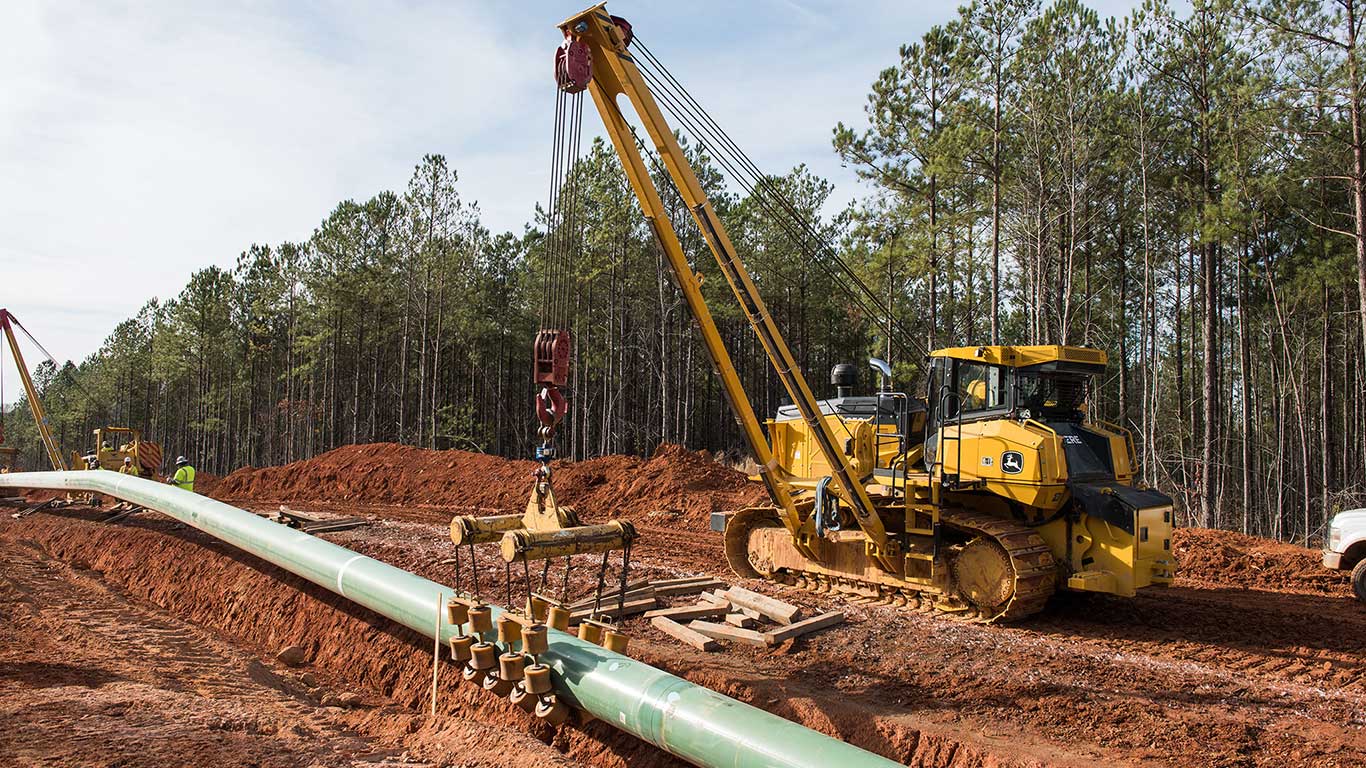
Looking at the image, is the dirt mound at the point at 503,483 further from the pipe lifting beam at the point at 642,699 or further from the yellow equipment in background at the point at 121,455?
the pipe lifting beam at the point at 642,699

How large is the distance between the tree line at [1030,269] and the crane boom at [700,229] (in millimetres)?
1399

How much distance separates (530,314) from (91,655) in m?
38.3

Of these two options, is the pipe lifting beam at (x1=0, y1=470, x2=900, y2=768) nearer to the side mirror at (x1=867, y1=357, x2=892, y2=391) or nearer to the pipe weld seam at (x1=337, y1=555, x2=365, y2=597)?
the pipe weld seam at (x1=337, y1=555, x2=365, y2=597)

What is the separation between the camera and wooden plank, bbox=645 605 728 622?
9266 millimetres

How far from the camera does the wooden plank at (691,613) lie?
9266mm

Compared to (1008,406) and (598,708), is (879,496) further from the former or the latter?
(598,708)

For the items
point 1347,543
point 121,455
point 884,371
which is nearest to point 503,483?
point 121,455

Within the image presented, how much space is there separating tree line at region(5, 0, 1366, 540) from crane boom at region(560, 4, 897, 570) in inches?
55.1

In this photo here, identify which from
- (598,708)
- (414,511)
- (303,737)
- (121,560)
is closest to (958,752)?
(598,708)

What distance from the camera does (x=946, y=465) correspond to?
10.1 meters

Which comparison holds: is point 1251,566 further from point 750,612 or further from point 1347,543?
point 750,612

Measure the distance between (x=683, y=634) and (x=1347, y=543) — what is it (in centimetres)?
941

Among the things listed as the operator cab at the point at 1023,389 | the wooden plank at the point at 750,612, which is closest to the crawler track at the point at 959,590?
the operator cab at the point at 1023,389

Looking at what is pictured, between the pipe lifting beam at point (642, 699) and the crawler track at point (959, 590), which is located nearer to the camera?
the pipe lifting beam at point (642, 699)
